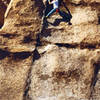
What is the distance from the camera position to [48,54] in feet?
24.2

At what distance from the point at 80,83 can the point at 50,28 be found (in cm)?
162

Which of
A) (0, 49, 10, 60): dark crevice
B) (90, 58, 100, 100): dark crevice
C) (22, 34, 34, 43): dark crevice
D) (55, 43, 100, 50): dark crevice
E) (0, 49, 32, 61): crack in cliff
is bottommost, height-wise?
(90, 58, 100, 100): dark crevice

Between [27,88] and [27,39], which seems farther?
[27,39]

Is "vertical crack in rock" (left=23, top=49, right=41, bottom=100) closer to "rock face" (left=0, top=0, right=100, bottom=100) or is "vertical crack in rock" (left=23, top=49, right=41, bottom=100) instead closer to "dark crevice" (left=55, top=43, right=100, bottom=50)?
"rock face" (left=0, top=0, right=100, bottom=100)

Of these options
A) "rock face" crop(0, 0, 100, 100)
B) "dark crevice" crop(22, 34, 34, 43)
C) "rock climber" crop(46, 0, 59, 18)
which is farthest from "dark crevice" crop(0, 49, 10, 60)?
"rock climber" crop(46, 0, 59, 18)

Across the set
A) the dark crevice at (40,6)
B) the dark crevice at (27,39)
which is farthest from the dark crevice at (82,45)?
the dark crevice at (40,6)

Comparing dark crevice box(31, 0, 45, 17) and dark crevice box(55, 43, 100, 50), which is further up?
dark crevice box(31, 0, 45, 17)

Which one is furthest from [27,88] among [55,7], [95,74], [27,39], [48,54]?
[55,7]

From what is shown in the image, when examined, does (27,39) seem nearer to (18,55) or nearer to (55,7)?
(18,55)

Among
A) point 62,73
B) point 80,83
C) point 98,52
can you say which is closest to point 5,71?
point 62,73

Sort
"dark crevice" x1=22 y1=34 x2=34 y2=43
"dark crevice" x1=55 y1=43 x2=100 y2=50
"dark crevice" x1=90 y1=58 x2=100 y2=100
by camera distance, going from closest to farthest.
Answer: "dark crevice" x1=90 y1=58 x2=100 y2=100
"dark crevice" x1=55 y1=43 x2=100 y2=50
"dark crevice" x1=22 y1=34 x2=34 y2=43

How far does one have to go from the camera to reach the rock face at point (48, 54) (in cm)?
720

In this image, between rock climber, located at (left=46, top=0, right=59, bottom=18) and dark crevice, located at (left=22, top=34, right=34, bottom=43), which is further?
rock climber, located at (left=46, top=0, right=59, bottom=18)

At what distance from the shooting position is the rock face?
720cm
